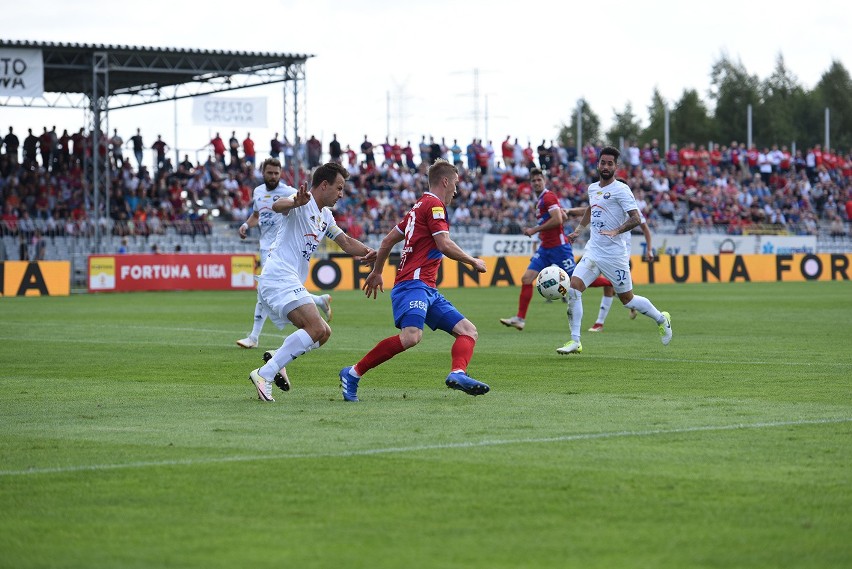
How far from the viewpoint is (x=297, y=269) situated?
11.0 m

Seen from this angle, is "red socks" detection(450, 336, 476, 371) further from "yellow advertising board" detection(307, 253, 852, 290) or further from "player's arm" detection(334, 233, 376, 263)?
"yellow advertising board" detection(307, 253, 852, 290)

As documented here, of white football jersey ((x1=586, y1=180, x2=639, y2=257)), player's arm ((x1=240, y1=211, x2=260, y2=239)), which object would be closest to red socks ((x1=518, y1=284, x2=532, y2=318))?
white football jersey ((x1=586, y1=180, x2=639, y2=257))

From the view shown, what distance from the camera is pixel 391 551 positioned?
526cm

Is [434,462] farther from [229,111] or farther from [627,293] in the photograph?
[229,111]

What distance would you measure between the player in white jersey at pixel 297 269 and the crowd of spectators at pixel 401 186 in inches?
1081

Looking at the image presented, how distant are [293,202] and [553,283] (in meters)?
5.52

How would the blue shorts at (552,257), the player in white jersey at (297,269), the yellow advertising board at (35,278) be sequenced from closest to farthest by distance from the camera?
the player in white jersey at (297,269) < the blue shorts at (552,257) < the yellow advertising board at (35,278)

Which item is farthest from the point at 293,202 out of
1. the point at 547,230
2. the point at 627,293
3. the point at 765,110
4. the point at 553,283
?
the point at 765,110

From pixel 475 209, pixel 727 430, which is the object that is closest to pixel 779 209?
pixel 475 209

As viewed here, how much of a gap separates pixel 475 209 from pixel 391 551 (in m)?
42.5

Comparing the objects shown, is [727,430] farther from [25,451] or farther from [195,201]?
[195,201]

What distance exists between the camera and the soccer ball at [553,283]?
50.5 ft

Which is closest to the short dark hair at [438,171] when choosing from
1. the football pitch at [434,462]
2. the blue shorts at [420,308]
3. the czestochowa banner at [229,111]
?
the blue shorts at [420,308]

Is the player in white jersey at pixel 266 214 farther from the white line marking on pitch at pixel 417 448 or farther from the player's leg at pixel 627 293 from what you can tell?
the white line marking on pitch at pixel 417 448
